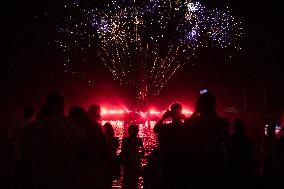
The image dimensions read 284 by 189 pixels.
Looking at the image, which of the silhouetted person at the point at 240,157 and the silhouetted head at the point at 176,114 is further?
the silhouetted person at the point at 240,157

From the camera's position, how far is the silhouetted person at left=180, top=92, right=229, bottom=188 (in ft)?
18.8

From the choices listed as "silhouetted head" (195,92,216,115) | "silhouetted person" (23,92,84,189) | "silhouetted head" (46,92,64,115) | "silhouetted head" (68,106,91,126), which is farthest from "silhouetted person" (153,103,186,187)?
"silhouetted head" (46,92,64,115)

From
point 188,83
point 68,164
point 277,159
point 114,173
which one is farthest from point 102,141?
point 188,83

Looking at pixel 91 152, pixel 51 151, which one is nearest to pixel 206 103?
pixel 91 152

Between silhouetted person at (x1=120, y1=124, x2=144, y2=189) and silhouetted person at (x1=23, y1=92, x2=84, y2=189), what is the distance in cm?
327

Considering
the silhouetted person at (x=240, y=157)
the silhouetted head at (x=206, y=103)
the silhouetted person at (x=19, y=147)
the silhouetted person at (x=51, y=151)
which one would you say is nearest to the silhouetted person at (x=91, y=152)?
the silhouetted person at (x=51, y=151)

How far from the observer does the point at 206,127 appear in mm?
5867

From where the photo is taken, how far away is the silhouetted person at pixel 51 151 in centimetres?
562

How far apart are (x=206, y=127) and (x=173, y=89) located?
67.3 meters

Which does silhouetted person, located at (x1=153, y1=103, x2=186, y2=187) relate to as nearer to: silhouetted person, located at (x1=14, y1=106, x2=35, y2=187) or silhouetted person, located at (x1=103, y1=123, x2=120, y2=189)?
silhouetted person, located at (x1=103, y1=123, x2=120, y2=189)

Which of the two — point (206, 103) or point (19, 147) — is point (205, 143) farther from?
point (19, 147)

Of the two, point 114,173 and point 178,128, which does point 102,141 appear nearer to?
point 178,128

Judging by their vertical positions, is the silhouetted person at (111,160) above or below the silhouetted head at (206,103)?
below

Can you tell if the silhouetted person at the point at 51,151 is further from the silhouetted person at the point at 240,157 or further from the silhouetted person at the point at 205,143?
the silhouetted person at the point at 240,157
